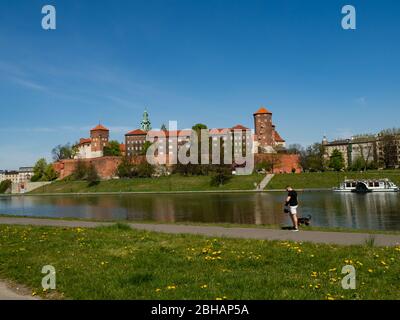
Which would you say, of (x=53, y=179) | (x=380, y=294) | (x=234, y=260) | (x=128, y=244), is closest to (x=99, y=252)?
(x=128, y=244)

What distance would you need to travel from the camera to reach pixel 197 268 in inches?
348

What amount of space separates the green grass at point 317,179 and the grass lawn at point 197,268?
233 ft

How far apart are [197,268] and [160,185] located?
282 ft

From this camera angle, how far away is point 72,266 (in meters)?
9.47

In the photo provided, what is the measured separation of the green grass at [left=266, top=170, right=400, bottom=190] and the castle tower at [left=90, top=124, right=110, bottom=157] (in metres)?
75.8

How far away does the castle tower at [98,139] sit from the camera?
147 m

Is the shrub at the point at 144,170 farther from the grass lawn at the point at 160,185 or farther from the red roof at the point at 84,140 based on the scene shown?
the red roof at the point at 84,140

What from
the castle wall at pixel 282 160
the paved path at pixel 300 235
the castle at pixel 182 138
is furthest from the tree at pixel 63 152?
the paved path at pixel 300 235

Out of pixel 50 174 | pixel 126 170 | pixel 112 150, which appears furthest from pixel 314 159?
pixel 50 174

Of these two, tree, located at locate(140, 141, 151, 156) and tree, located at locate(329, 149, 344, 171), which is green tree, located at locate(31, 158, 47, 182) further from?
tree, located at locate(329, 149, 344, 171)

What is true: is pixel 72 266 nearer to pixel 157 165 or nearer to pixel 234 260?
pixel 234 260

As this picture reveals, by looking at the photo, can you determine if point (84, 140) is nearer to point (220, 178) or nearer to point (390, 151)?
point (220, 178)

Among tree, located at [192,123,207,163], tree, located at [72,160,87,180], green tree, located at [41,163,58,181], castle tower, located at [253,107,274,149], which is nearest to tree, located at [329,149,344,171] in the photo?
castle tower, located at [253,107,274,149]

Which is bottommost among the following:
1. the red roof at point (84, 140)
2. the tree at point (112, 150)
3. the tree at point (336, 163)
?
the tree at point (336, 163)
